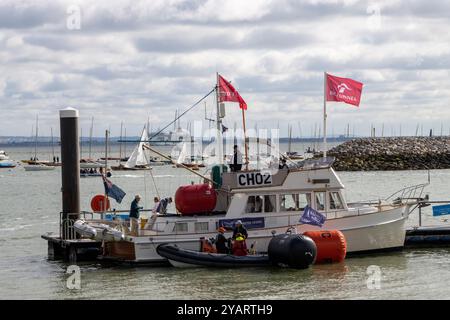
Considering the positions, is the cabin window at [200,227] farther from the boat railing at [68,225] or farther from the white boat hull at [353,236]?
the boat railing at [68,225]

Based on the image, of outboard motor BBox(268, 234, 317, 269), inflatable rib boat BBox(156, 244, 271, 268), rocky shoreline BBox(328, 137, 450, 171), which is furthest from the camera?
rocky shoreline BBox(328, 137, 450, 171)

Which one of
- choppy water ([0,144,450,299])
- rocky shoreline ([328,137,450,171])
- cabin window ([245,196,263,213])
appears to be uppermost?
rocky shoreline ([328,137,450,171])

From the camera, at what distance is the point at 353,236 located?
105 ft

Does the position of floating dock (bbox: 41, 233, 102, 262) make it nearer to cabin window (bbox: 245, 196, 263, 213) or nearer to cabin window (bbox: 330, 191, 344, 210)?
cabin window (bbox: 245, 196, 263, 213)

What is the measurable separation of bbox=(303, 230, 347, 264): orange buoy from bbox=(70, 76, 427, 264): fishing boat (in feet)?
3.34

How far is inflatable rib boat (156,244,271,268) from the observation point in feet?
Answer: 98.1

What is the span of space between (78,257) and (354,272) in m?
9.30

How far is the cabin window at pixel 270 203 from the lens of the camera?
31766 mm

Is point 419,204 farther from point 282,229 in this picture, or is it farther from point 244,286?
point 244,286

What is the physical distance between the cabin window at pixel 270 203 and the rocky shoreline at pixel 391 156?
252 feet

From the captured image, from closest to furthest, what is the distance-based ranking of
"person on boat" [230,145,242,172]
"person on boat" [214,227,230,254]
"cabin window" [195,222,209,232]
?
1. "person on boat" [214,227,230,254]
2. "cabin window" [195,222,209,232]
3. "person on boat" [230,145,242,172]

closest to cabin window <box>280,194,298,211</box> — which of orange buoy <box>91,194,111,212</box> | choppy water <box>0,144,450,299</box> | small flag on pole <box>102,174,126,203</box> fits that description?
choppy water <box>0,144,450,299</box>

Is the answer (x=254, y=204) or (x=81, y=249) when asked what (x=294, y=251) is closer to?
(x=254, y=204)

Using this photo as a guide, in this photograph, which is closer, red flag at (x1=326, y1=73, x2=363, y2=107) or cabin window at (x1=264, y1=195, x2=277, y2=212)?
cabin window at (x1=264, y1=195, x2=277, y2=212)
